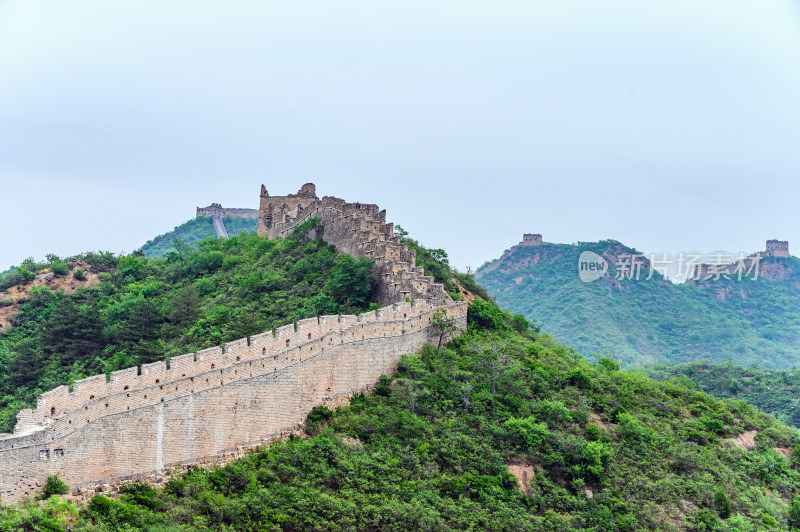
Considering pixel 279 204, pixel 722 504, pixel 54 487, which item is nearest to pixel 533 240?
pixel 279 204

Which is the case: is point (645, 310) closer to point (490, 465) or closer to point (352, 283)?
point (352, 283)

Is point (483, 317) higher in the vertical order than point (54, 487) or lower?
higher

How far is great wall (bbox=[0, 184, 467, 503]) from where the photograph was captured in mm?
21422

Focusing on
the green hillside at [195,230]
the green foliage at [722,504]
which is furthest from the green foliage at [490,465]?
the green hillside at [195,230]

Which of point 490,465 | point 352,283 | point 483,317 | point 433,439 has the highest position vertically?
point 352,283

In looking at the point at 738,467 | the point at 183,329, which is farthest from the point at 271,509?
the point at 738,467

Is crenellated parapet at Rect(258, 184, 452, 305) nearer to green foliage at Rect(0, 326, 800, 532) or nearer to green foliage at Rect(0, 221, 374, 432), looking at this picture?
green foliage at Rect(0, 221, 374, 432)

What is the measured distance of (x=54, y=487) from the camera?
21.2 m

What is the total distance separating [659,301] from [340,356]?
235 ft

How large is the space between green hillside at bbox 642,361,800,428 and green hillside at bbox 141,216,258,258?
50.1 m

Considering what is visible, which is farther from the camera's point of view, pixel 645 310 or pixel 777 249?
pixel 777 249

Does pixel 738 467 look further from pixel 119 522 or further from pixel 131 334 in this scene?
pixel 131 334

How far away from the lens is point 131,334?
39406mm

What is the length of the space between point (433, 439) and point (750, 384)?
1499 inches
